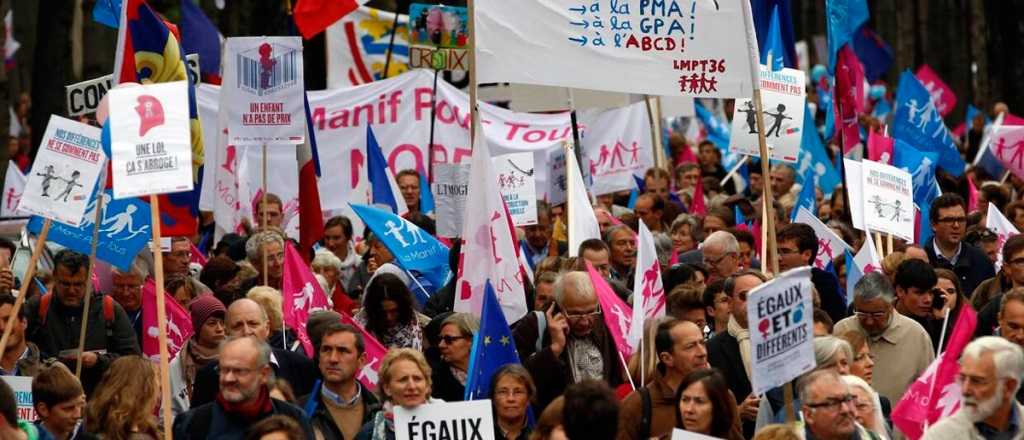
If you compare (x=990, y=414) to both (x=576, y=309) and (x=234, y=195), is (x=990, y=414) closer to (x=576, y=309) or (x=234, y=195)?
(x=576, y=309)

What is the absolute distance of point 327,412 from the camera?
31.9 ft

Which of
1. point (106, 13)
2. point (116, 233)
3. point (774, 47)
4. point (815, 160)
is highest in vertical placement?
point (106, 13)

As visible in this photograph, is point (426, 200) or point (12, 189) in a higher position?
point (12, 189)

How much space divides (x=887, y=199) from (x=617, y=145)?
6.52 m

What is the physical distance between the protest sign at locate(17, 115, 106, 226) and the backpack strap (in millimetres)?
3494

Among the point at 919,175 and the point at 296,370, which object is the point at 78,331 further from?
the point at 919,175

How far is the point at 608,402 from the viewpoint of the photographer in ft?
27.4

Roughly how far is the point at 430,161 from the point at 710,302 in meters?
8.03

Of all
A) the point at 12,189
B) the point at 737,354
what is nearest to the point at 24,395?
the point at 737,354

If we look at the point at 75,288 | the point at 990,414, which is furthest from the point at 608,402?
the point at 75,288

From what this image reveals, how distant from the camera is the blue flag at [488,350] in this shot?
10.2 metres

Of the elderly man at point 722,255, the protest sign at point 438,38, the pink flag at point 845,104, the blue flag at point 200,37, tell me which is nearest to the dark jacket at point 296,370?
the elderly man at point 722,255

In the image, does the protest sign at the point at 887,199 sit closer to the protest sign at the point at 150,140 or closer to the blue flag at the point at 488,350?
the blue flag at the point at 488,350

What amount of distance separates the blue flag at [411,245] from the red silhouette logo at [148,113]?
15.3ft
